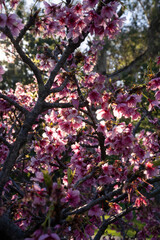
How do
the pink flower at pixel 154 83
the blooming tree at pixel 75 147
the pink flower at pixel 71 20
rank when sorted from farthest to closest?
the pink flower at pixel 71 20
the pink flower at pixel 154 83
the blooming tree at pixel 75 147

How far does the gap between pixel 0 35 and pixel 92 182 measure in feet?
7.61

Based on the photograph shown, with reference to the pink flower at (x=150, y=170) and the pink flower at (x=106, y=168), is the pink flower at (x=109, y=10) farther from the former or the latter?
the pink flower at (x=106, y=168)

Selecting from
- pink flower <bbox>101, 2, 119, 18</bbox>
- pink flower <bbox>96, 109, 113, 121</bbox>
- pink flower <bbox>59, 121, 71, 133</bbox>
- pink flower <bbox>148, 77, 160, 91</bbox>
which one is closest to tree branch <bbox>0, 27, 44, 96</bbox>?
pink flower <bbox>59, 121, 71, 133</bbox>

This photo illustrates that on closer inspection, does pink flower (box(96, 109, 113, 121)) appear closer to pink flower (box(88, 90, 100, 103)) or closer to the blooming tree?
the blooming tree

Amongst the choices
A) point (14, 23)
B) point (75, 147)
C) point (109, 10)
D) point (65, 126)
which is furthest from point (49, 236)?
point (109, 10)

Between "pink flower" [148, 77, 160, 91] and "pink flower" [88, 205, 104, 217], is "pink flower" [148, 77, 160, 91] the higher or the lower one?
the higher one

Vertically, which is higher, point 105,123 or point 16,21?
point 16,21

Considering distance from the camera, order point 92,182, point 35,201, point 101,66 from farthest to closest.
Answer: point 101,66, point 92,182, point 35,201

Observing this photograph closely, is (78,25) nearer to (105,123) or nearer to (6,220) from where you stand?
(105,123)

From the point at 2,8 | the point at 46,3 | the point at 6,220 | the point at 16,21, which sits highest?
the point at 46,3

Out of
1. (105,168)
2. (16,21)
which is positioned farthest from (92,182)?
(16,21)

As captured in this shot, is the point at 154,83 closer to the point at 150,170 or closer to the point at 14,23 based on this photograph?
the point at 150,170

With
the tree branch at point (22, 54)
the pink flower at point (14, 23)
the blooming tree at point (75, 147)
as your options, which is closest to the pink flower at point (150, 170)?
the blooming tree at point (75, 147)

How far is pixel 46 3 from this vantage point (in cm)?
301
